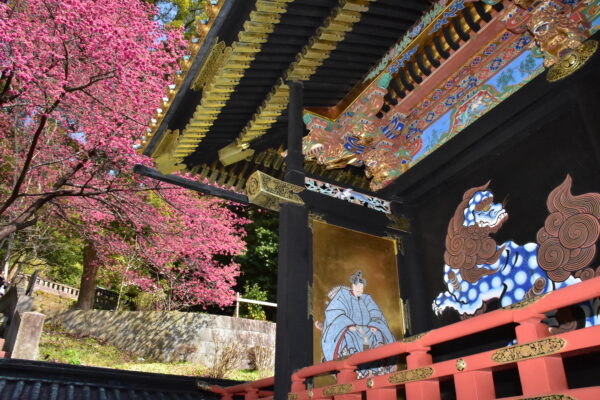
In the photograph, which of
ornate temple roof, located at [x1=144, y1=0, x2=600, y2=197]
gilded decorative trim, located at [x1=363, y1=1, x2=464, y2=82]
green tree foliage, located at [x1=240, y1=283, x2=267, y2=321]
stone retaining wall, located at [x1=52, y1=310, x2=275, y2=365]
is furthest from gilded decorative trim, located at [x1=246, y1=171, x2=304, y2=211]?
green tree foliage, located at [x1=240, y1=283, x2=267, y2=321]

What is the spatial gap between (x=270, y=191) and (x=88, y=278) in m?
17.0

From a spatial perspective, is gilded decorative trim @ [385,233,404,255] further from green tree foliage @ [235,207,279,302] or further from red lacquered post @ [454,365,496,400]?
green tree foliage @ [235,207,279,302]

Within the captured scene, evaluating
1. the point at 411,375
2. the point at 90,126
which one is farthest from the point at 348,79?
the point at 90,126

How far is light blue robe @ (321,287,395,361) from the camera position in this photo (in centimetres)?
430

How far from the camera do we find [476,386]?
2.31m

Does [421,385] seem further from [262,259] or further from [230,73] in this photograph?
[262,259]

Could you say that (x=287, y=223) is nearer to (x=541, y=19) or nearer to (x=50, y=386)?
(x=541, y=19)

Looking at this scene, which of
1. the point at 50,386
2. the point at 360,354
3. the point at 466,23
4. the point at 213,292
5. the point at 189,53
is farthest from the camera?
the point at 213,292

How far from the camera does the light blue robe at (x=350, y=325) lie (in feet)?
14.1

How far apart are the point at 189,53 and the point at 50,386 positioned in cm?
451

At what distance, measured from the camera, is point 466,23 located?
4.31 meters

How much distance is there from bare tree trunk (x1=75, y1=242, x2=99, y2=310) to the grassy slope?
7.26 feet

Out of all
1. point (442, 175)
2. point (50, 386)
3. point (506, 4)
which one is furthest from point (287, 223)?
point (50, 386)

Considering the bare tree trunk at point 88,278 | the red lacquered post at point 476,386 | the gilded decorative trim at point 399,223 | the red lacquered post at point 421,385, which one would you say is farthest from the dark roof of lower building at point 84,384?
the bare tree trunk at point 88,278
